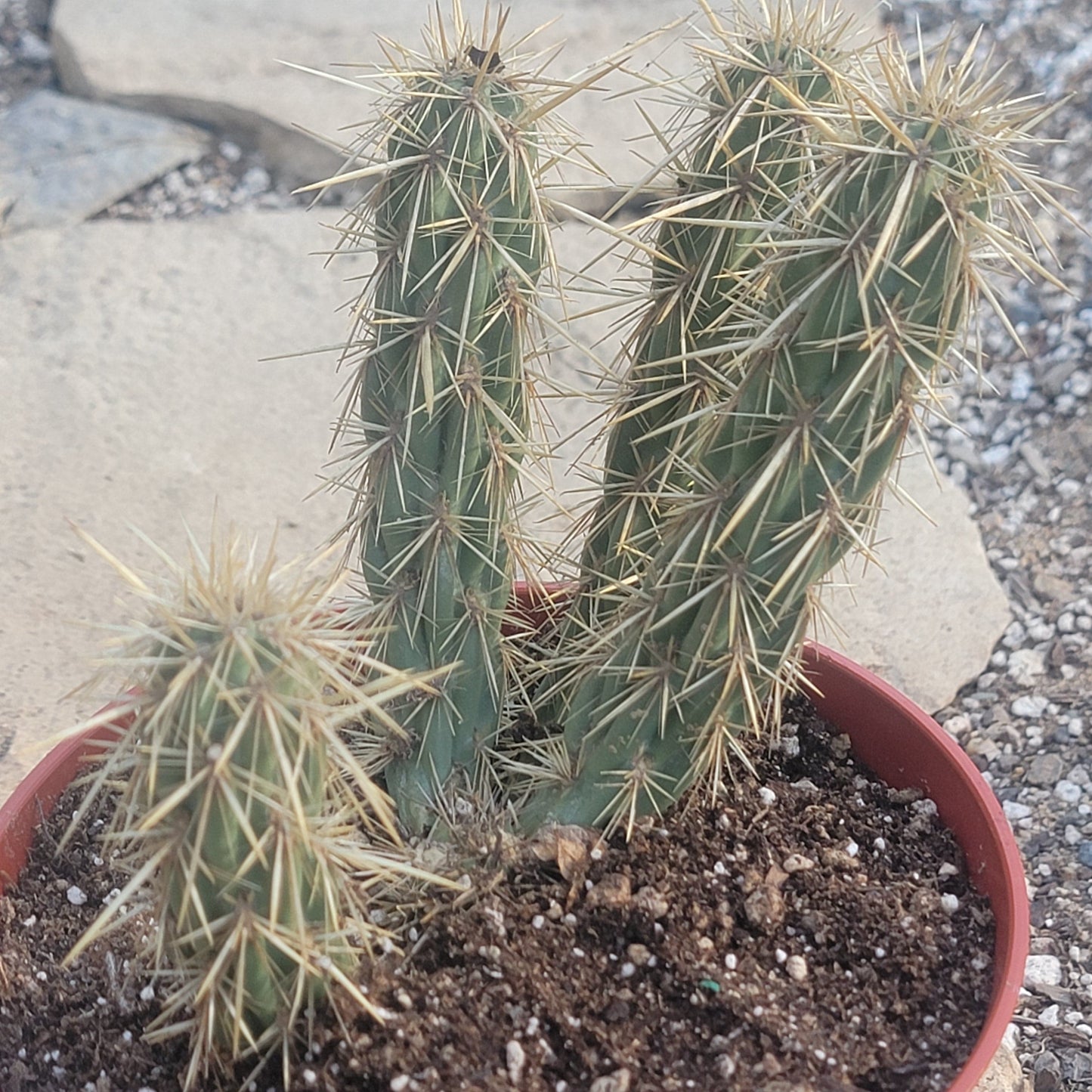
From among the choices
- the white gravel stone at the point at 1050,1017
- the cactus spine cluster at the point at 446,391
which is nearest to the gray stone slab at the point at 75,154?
the cactus spine cluster at the point at 446,391

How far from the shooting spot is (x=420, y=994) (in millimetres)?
1024

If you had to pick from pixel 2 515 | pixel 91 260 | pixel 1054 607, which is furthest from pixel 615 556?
pixel 91 260

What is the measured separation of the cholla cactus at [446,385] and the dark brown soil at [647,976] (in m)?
0.17

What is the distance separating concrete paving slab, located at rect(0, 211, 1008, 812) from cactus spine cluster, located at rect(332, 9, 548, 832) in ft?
2.00

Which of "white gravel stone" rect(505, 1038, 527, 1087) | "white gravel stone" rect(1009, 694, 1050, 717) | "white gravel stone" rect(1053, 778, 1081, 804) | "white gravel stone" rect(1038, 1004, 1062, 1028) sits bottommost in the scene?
"white gravel stone" rect(1038, 1004, 1062, 1028)

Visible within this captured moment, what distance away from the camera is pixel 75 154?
2.85 meters

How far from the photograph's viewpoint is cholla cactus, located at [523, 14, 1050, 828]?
0.85m

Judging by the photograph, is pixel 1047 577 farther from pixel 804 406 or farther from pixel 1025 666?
pixel 804 406

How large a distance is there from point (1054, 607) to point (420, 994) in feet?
4.47

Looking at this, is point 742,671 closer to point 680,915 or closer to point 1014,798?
point 680,915

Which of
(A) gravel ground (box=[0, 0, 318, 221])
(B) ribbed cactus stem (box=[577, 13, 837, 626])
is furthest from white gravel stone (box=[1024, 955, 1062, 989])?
(A) gravel ground (box=[0, 0, 318, 221])

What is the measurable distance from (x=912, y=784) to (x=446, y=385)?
65 cm

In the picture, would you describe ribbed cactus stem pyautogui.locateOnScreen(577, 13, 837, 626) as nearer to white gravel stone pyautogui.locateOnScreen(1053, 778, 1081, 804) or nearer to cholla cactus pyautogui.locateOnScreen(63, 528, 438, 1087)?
cholla cactus pyautogui.locateOnScreen(63, 528, 438, 1087)

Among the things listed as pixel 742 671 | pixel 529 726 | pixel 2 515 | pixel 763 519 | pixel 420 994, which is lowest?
pixel 2 515
